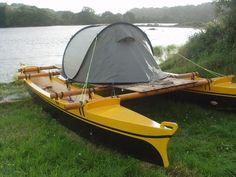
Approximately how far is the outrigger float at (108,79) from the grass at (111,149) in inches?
17.8

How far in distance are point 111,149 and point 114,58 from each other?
8.45 feet

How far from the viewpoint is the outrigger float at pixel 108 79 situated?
20.1 feet

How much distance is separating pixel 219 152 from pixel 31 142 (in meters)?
3.29

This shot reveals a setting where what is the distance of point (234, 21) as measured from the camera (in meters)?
10.3

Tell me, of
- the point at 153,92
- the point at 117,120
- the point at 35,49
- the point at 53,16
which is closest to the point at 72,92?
the point at 153,92

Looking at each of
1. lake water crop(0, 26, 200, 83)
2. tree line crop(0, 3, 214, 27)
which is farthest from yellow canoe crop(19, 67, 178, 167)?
tree line crop(0, 3, 214, 27)

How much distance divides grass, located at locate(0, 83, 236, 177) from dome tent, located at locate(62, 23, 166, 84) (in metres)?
0.97

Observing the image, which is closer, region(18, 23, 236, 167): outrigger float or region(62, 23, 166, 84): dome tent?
region(18, 23, 236, 167): outrigger float

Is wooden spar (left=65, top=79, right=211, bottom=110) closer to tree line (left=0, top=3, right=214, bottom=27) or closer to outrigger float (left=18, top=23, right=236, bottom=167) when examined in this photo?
outrigger float (left=18, top=23, right=236, bottom=167)

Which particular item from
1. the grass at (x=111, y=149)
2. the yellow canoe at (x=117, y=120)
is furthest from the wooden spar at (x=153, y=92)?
the grass at (x=111, y=149)

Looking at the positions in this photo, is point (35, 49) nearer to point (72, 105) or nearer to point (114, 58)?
point (114, 58)

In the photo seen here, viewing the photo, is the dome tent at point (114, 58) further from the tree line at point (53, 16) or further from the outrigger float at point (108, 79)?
the tree line at point (53, 16)

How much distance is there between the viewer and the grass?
17.5ft

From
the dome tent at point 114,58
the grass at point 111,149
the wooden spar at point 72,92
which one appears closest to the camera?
the grass at point 111,149
